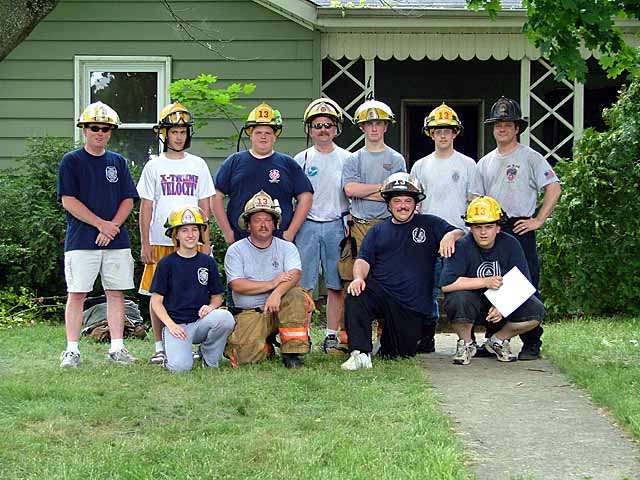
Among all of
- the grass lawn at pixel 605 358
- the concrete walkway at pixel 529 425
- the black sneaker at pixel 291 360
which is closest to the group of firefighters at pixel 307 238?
the black sneaker at pixel 291 360

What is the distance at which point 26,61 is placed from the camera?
11000 millimetres

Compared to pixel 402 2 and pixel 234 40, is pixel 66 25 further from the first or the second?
pixel 402 2

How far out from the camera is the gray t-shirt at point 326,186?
7395mm

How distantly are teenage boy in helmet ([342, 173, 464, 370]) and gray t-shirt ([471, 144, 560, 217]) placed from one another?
0.41 m

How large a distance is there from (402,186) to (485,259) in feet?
2.72

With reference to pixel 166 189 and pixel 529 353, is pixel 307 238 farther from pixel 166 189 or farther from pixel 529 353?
pixel 529 353

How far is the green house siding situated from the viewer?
11008mm

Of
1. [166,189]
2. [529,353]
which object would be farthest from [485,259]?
[166,189]

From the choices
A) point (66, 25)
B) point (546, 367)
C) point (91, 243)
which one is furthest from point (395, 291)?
point (66, 25)

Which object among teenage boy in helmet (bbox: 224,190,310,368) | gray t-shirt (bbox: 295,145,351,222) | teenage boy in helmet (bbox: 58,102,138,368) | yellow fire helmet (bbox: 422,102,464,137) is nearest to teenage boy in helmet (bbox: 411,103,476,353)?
yellow fire helmet (bbox: 422,102,464,137)

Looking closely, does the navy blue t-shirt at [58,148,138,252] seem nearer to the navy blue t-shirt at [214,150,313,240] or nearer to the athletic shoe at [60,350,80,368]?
the athletic shoe at [60,350,80,368]

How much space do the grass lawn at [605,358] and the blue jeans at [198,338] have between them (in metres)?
2.37

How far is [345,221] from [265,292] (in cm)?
92

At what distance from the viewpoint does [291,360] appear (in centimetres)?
687
